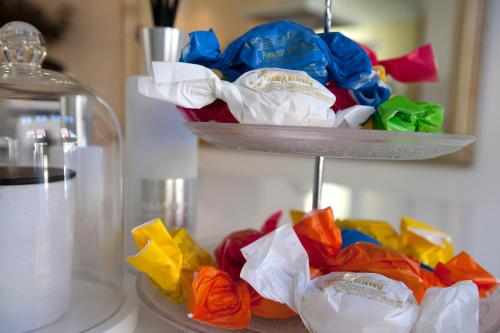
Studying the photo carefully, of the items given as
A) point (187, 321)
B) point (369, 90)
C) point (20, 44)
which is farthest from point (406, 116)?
point (20, 44)

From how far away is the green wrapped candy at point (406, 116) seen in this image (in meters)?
0.37

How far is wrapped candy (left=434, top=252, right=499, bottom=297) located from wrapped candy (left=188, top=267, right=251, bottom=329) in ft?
0.66

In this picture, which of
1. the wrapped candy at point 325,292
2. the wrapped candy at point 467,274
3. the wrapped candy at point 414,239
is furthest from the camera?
the wrapped candy at point 414,239

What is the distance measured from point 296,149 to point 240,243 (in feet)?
0.42

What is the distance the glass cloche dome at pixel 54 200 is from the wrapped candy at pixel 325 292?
0.53 ft

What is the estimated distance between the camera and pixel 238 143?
1.23ft

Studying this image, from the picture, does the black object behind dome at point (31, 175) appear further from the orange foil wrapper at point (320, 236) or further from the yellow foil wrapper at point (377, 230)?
the yellow foil wrapper at point (377, 230)

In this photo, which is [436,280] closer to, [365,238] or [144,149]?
[365,238]

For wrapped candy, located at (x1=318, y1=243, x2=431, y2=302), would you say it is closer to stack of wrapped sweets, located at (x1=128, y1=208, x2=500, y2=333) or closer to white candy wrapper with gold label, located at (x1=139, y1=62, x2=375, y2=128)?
stack of wrapped sweets, located at (x1=128, y1=208, x2=500, y2=333)

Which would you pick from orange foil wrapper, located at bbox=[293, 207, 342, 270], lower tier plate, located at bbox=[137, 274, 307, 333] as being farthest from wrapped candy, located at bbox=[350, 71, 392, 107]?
lower tier plate, located at bbox=[137, 274, 307, 333]

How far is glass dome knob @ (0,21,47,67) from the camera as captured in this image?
1.24 feet

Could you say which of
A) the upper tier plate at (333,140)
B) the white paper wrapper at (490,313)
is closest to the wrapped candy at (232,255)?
the upper tier plate at (333,140)

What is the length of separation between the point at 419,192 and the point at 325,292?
97cm

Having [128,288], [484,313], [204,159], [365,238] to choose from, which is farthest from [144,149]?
[204,159]
